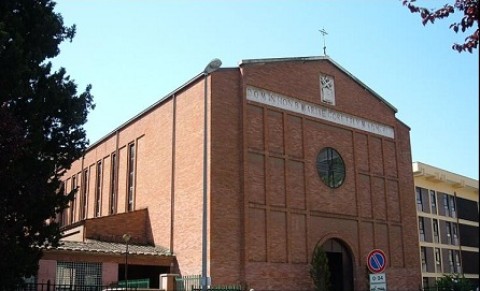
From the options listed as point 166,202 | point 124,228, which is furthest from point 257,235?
point 124,228

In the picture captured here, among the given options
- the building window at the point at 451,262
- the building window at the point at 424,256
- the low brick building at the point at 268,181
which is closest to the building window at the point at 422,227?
the building window at the point at 424,256

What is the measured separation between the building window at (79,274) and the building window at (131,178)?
26.0 feet

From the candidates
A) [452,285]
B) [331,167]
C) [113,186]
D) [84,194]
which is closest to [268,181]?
[331,167]

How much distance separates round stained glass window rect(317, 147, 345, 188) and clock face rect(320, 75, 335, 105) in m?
2.71

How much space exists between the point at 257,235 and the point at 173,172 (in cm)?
525

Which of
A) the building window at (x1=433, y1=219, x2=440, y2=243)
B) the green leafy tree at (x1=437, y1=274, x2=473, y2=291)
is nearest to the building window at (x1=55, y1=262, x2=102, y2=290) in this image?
the green leafy tree at (x1=437, y1=274, x2=473, y2=291)

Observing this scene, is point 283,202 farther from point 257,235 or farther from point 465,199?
point 465,199

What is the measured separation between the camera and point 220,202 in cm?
2542

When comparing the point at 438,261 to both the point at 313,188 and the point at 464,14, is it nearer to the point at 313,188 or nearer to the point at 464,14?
the point at 313,188

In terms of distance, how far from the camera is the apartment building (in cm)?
4334

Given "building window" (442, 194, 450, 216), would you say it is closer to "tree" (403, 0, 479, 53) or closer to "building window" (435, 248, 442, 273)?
"building window" (435, 248, 442, 273)

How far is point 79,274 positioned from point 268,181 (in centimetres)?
927

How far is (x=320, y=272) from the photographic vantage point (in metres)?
26.3

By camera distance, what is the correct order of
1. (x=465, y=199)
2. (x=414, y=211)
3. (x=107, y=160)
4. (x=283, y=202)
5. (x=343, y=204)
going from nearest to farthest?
(x=283, y=202), (x=343, y=204), (x=414, y=211), (x=107, y=160), (x=465, y=199)
